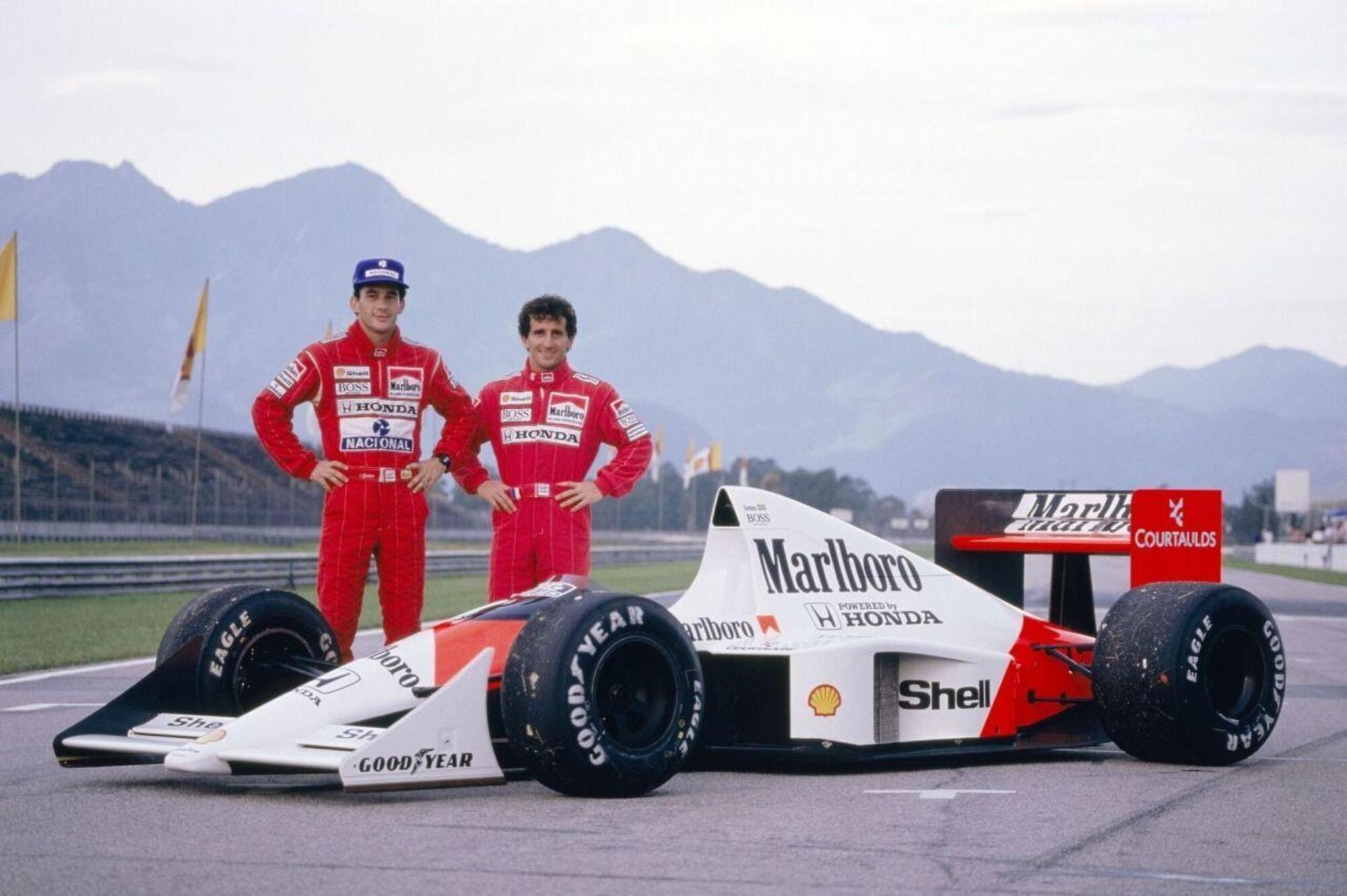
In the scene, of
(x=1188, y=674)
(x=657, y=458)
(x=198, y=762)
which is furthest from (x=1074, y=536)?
(x=657, y=458)

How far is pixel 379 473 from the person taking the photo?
8.14 meters

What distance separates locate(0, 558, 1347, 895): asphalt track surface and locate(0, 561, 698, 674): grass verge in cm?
705

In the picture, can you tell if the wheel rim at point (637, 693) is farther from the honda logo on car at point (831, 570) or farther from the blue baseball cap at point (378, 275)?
the blue baseball cap at point (378, 275)

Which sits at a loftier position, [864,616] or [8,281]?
[8,281]

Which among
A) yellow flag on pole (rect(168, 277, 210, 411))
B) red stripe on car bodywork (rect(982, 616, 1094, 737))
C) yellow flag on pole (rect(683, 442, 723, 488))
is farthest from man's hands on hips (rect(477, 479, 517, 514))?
yellow flag on pole (rect(683, 442, 723, 488))

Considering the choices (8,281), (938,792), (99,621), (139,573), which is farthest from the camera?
(8,281)

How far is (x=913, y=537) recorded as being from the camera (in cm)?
12444

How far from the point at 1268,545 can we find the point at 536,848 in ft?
265

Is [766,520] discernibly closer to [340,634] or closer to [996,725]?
[996,725]

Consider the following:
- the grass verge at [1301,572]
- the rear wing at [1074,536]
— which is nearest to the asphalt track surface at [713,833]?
the rear wing at [1074,536]

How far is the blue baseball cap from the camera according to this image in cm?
815

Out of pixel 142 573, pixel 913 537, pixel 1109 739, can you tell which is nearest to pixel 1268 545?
pixel 913 537

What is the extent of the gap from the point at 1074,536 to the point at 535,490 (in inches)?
103

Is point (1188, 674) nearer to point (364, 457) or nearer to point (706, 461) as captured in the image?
point (364, 457)
